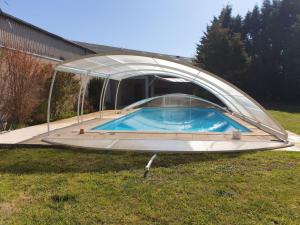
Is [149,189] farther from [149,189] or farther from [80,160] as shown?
[80,160]

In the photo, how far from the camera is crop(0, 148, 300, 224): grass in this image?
206 inches

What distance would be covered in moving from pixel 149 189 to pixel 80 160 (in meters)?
2.89

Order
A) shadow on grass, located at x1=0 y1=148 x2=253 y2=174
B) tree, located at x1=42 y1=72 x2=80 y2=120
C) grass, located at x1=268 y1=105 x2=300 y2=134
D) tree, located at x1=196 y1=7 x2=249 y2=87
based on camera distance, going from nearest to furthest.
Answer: shadow on grass, located at x1=0 y1=148 x2=253 y2=174, grass, located at x1=268 y1=105 x2=300 y2=134, tree, located at x1=42 y1=72 x2=80 y2=120, tree, located at x1=196 y1=7 x2=249 y2=87

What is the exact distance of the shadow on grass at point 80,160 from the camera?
789 centimetres

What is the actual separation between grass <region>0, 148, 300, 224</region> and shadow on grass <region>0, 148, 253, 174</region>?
0.08 feet

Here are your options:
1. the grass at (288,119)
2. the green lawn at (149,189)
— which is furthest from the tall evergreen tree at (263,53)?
the green lawn at (149,189)

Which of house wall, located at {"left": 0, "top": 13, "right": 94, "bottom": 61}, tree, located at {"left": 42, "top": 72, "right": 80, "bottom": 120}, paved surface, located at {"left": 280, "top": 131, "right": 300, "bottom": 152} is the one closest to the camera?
paved surface, located at {"left": 280, "top": 131, "right": 300, "bottom": 152}

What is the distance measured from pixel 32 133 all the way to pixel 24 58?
4959 millimetres

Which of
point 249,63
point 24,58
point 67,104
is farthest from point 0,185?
point 249,63

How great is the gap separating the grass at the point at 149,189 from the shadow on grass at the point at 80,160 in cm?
2

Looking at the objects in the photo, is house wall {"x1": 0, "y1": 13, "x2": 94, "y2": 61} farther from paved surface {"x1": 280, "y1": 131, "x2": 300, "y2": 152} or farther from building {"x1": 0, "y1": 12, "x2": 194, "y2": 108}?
paved surface {"x1": 280, "y1": 131, "x2": 300, "y2": 152}

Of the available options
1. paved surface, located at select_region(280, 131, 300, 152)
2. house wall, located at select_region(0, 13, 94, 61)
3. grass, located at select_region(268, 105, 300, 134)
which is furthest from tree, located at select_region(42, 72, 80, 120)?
paved surface, located at select_region(280, 131, 300, 152)

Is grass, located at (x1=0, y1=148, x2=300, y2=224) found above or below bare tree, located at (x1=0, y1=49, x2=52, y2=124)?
below

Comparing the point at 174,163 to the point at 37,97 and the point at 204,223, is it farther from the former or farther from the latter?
the point at 37,97
